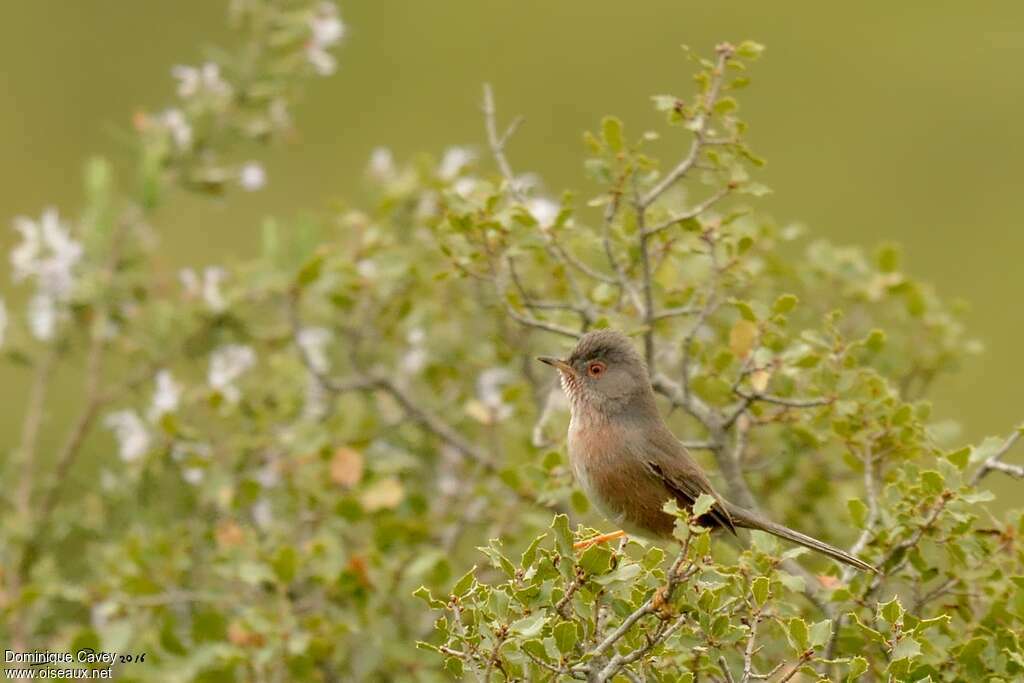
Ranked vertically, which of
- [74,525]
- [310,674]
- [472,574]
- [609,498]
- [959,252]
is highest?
[959,252]

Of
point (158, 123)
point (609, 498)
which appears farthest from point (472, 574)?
point (158, 123)

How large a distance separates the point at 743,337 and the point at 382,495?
5.34 ft

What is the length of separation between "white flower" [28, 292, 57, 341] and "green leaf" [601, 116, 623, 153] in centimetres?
305

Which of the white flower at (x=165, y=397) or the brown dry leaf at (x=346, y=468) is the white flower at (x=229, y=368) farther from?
the brown dry leaf at (x=346, y=468)

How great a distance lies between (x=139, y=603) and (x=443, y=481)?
1.49 m

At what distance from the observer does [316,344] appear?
21.6 ft

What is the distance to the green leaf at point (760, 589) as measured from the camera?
11.0ft

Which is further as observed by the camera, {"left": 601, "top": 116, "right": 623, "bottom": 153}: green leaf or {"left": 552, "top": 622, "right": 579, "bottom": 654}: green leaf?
{"left": 601, "top": 116, "right": 623, "bottom": 153}: green leaf

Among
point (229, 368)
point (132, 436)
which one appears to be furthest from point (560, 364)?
point (132, 436)

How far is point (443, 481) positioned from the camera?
6.58 metres

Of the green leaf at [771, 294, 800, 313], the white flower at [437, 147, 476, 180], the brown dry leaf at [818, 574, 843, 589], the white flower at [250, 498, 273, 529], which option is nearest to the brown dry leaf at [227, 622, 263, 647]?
the white flower at [250, 498, 273, 529]

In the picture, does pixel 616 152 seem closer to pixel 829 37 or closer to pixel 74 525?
pixel 74 525

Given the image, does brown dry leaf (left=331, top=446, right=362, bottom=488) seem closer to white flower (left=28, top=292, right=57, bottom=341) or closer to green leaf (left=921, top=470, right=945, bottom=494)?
white flower (left=28, top=292, right=57, bottom=341)

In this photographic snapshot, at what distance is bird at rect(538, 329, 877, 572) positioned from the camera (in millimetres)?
4707
